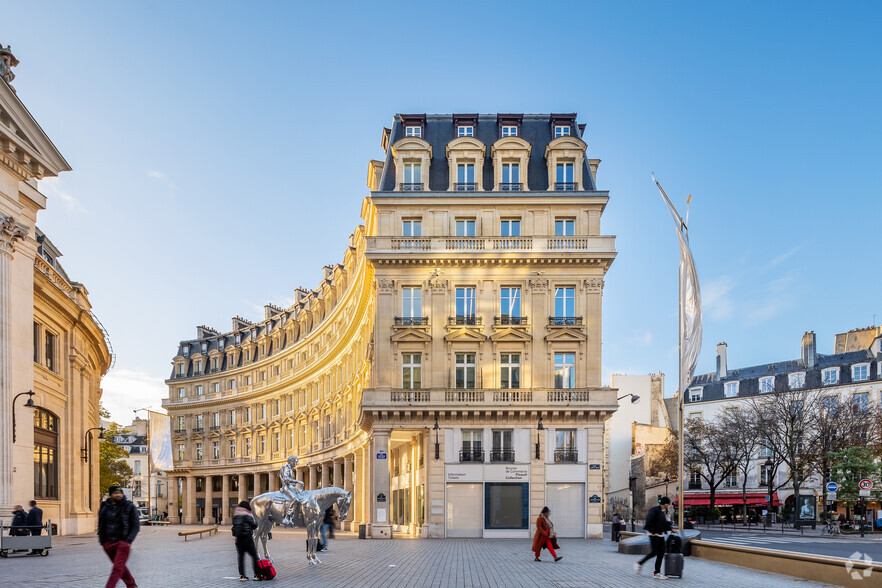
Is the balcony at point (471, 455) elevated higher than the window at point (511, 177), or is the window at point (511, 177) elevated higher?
the window at point (511, 177)

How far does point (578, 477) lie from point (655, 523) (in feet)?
80.5

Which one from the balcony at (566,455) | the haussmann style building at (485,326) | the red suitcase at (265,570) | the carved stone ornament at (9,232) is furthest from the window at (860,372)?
the red suitcase at (265,570)

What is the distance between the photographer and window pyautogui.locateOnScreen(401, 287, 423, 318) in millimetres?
47000

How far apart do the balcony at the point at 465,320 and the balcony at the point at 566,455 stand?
756 cm

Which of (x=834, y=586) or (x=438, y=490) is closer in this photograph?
(x=834, y=586)

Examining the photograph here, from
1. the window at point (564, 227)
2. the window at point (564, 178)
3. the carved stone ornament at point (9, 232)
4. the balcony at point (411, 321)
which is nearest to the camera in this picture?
the carved stone ornament at point (9, 232)

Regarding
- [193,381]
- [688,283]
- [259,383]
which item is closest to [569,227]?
[688,283]

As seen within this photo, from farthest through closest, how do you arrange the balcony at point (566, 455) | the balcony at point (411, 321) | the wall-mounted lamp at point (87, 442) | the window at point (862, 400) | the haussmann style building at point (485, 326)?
1. the window at point (862, 400)
2. the wall-mounted lamp at point (87, 442)
3. the balcony at point (411, 321)
4. the balcony at point (566, 455)
5. the haussmann style building at point (485, 326)

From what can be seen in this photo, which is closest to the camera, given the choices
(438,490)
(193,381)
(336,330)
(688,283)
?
(688,283)

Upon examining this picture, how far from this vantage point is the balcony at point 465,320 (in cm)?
4681

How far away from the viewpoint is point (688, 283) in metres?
25.8

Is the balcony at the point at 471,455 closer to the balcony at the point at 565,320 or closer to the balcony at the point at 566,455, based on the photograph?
the balcony at the point at 566,455

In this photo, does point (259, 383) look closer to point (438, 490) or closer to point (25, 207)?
point (438, 490)

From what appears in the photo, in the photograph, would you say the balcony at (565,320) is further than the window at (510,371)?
Yes
